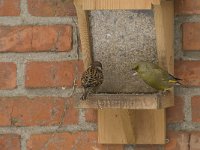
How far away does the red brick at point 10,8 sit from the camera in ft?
5.91

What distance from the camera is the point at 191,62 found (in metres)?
1.75

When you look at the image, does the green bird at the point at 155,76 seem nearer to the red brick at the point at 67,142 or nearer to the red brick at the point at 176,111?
the red brick at the point at 176,111

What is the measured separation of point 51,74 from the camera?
180cm

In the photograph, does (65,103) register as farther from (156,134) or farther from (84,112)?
(156,134)

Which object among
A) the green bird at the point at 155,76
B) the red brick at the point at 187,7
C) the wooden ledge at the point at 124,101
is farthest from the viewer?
the red brick at the point at 187,7

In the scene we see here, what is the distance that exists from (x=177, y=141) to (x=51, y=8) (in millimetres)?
504

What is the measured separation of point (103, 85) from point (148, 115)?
0.16 m

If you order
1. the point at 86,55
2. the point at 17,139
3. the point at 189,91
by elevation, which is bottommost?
the point at 17,139

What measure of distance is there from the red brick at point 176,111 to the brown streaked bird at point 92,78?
9.5 inches

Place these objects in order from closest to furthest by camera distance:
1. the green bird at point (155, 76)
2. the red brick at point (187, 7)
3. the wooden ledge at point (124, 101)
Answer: the wooden ledge at point (124, 101) → the green bird at point (155, 76) → the red brick at point (187, 7)

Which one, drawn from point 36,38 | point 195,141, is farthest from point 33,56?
point 195,141

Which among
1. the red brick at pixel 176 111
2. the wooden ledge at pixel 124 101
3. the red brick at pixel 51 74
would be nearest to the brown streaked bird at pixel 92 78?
the wooden ledge at pixel 124 101

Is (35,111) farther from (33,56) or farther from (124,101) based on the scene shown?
(124,101)

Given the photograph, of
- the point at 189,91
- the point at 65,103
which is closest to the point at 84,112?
the point at 65,103
